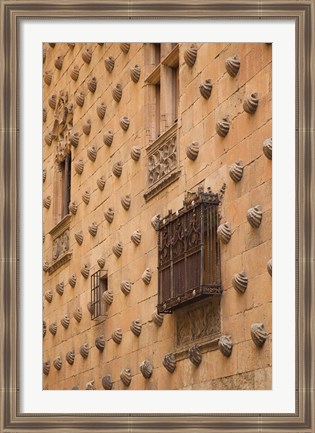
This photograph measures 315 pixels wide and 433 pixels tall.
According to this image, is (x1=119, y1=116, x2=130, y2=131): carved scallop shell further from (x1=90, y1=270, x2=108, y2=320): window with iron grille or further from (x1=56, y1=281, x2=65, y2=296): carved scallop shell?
(x1=56, y1=281, x2=65, y2=296): carved scallop shell

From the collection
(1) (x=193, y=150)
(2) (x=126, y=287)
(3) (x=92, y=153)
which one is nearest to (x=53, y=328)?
(3) (x=92, y=153)

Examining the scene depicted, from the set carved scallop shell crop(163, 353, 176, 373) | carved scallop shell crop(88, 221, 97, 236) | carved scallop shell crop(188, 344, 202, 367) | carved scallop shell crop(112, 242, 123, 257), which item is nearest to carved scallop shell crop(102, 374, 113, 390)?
carved scallop shell crop(112, 242, 123, 257)

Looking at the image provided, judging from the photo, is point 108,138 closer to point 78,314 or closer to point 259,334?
point 78,314

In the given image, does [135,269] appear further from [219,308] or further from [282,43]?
[282,43]

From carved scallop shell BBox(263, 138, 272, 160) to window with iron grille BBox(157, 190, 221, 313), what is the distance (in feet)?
4.37

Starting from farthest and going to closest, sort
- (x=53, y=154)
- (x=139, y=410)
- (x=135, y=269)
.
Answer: (x=53, y=154) → (x=135, y=269) → (x=139, y=410)

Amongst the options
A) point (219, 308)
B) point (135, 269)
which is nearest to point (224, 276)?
point (219, 308)

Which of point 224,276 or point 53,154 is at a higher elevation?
point 53,154

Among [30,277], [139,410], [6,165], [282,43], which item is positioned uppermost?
[282,43]

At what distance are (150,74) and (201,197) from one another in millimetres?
2967

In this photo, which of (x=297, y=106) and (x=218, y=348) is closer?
(x=297, y=106)

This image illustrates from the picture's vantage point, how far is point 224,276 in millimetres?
17109

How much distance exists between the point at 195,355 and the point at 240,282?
4.26 feet

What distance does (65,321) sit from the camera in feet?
73.4
